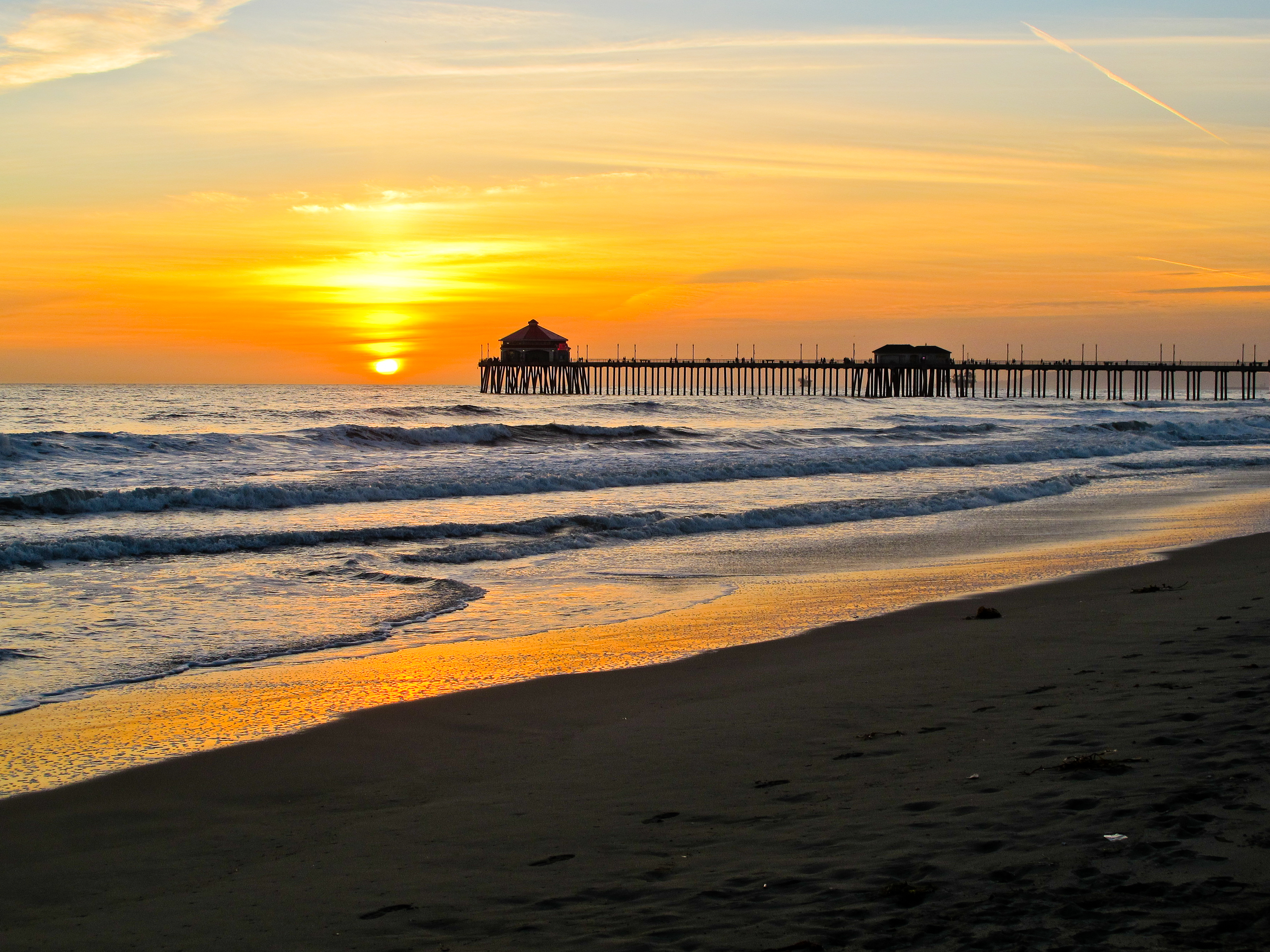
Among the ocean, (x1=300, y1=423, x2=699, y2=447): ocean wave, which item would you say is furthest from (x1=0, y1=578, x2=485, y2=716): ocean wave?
(x1=300, y1=423, x2=699, y2=447): ocean wave

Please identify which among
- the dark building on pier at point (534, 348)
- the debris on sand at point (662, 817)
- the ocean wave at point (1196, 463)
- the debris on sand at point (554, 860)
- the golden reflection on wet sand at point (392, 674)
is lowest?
the golden reflection on wet sand at point (392, 674)

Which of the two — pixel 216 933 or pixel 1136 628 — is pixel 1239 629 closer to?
pixel 1136 628

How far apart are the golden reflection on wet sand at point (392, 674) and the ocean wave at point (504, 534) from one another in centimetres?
374

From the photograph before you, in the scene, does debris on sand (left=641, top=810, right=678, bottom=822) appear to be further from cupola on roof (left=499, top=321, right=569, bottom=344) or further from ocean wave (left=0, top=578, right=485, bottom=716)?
cupola on roof (left=499, top=321, right=569, bottom=344)

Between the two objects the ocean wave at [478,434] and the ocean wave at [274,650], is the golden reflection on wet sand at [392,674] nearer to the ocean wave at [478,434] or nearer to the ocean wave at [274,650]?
the ocean wave at [274,650]

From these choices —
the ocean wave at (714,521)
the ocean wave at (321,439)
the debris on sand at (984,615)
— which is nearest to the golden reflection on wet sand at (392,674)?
the debris on sand at (984,615)

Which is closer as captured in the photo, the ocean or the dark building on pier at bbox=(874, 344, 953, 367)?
the ocean

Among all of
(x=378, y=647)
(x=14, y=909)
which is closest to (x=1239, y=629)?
(x=378, y=647)

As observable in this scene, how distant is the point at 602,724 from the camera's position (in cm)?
594

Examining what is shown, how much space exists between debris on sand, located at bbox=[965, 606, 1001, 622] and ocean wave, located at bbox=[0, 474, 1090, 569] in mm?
6015

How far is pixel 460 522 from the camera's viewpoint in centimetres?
1598

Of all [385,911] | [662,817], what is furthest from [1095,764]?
[385,911]

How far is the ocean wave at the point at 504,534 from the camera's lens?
12609 millimetres

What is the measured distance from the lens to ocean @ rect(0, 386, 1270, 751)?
8.73 metres
